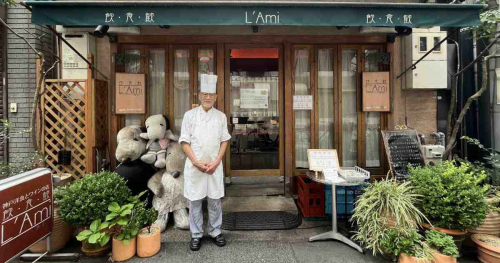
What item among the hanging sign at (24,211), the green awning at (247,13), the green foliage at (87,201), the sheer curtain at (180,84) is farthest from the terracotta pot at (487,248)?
the hanging sign at (24,211)

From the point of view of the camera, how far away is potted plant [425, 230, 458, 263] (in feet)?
10.0

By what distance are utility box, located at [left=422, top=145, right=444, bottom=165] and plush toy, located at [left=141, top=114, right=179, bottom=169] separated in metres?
4.99

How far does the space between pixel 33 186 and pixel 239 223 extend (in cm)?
300

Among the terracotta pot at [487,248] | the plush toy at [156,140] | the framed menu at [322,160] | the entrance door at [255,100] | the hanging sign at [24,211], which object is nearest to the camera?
the hanging sign at [24,211]

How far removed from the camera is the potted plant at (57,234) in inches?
138

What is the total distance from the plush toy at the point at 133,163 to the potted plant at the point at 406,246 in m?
3.86

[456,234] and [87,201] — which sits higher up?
[87,201]

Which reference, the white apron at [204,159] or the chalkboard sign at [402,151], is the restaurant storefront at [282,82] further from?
the white apron at [204,159]

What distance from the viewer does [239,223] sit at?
446cm

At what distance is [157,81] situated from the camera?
18.1 feet

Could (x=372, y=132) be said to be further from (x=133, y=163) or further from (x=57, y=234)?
(x=57, y=234)

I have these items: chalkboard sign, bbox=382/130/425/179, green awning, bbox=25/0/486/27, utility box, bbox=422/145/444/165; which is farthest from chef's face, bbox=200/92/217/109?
utility box, bbox=422/145/444/165

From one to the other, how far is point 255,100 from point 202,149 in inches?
96.0

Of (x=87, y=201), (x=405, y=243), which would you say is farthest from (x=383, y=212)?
(x=87, y=201)
